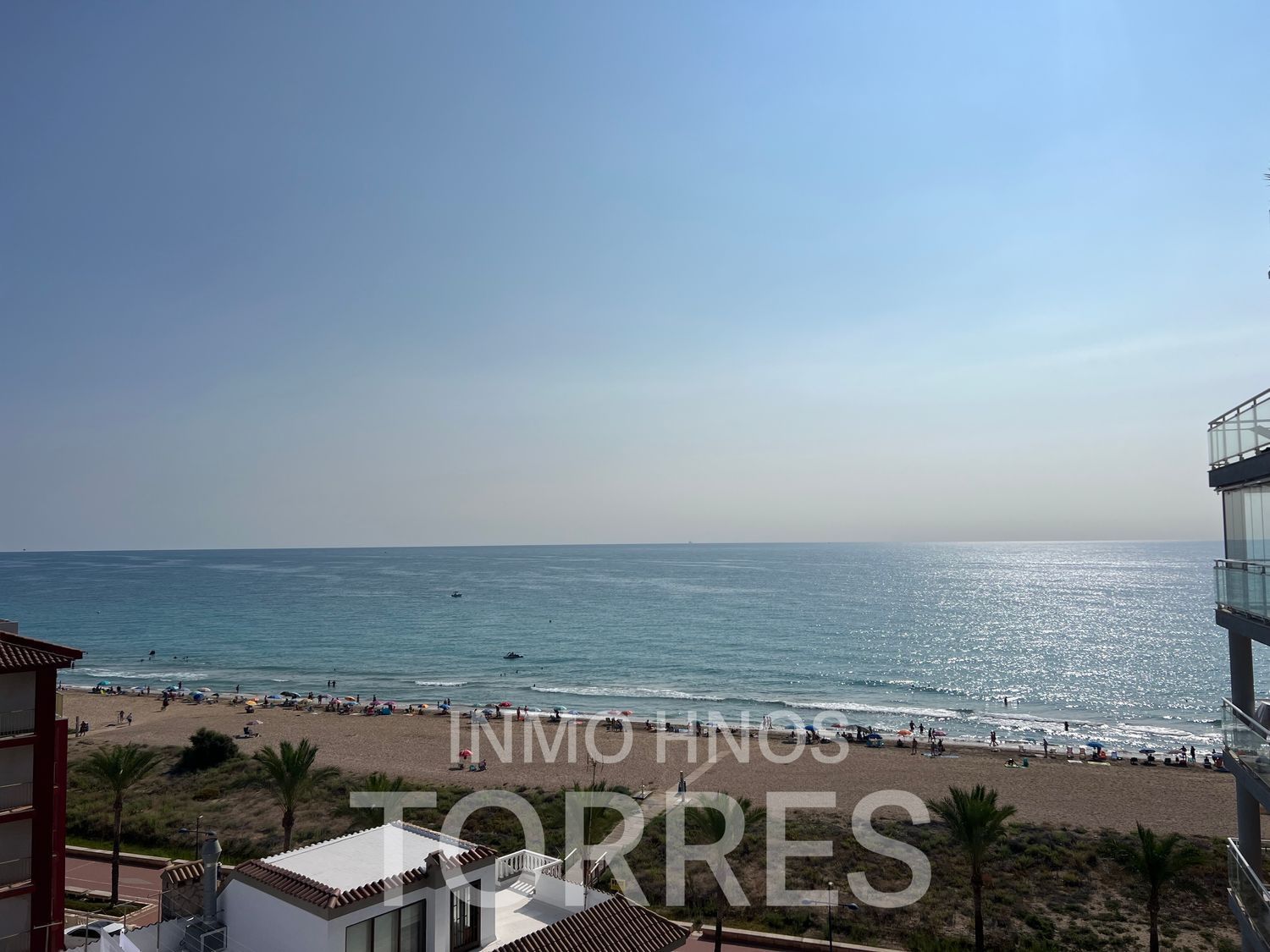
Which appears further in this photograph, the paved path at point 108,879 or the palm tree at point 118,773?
the palm tree at point 118,773

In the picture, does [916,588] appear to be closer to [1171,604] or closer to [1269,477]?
[1171,604]

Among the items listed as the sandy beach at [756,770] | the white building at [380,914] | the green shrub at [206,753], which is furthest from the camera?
the sandy beach at [756,770]

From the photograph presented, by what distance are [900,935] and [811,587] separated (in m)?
130

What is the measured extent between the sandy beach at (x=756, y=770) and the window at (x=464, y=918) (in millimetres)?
20611

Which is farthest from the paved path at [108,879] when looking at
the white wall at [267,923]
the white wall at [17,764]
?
the white wall at [267,923]

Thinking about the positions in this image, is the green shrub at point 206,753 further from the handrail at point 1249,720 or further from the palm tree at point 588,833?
the handrail at point 1249,720

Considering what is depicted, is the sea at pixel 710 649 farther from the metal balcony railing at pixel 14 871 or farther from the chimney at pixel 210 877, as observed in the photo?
the metal balcony railing at pixel 14 871

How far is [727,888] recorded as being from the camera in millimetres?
20562

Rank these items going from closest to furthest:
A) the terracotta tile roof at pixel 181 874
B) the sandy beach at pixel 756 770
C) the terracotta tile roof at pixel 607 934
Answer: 1. the terracotta tile roof at pixel 607 934
2. the terracotta tile roof at pixel 181 874
3. the sandy beach at pixel 756 770

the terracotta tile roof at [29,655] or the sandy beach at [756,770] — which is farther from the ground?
the terracotta tile roof at [29,655]

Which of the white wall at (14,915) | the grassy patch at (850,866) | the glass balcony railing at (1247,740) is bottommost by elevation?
the grassy patch at (850,866)

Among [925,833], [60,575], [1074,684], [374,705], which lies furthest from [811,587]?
[60,575]

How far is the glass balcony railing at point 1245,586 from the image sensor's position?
934 cm

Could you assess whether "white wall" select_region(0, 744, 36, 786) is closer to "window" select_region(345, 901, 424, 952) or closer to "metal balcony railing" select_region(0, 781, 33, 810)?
"metal balcony railing" select_region(0, 781, 33, 810)
